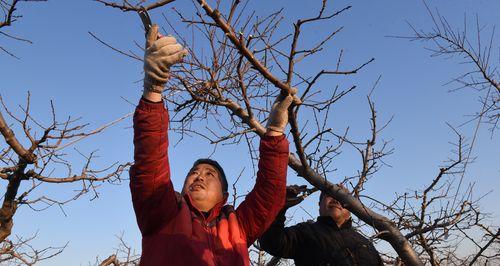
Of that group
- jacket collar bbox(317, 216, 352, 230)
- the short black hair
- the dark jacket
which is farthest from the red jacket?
jacket collar bbox(317, 216, 352, 230)

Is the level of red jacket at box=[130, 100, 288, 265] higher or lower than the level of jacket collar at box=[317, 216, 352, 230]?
lower

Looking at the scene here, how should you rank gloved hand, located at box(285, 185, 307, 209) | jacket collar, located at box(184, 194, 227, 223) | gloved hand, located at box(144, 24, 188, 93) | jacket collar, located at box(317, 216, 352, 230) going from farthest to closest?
jacket collar, located at box(317, 216, 352, 230)
gloved hand, located at box(285, 185, 307, 209)
jacket collar, located at box(184, 194, 227, 223)
gloved hand, located at box(144, 24, 188, 93)

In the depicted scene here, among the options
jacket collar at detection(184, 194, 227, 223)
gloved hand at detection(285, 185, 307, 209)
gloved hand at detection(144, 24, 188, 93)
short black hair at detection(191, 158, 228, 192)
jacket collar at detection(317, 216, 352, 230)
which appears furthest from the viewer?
jacket collar at detection(317, 216, 352, 230)

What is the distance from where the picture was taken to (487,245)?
2512mm

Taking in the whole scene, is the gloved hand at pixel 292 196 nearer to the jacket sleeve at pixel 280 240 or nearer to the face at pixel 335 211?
the jacket sleeve at pixel 280 240

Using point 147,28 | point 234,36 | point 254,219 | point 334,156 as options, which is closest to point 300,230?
point 334,156

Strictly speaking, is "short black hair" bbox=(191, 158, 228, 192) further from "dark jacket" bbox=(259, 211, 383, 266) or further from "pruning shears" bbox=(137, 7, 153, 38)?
"pruning shears" bbox=(137, 7, 153, 38)

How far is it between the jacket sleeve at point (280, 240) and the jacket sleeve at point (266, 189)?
69 cm

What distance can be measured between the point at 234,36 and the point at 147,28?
1.30 ft

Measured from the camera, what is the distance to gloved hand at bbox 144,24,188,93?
5.72 feet

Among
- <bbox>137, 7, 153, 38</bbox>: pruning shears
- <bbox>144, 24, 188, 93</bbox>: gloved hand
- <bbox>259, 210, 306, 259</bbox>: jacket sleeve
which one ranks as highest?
<bbox>137, 7, 153, 38</bbox>: pruning shears

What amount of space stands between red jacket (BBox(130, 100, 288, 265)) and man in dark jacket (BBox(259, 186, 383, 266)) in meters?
0.68

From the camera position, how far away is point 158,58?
68.6 inches

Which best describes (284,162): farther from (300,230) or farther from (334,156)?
(334,156)
